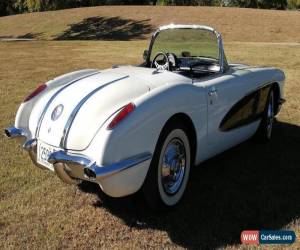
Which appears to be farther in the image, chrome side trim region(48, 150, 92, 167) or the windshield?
the windshield

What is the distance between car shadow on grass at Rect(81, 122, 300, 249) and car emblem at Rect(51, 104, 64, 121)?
2.94ft

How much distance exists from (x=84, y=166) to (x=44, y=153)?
595mm

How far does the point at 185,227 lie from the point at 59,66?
11187mm

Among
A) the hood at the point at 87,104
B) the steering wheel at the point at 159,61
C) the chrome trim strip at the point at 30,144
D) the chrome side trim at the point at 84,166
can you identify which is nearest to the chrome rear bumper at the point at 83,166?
the chrome side trim at the point at 84,166

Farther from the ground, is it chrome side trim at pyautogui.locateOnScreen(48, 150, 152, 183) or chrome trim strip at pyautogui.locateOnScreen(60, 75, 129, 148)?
chrome trim strip at pyautogui.locateOnScreen(60, 75, 129, 148)

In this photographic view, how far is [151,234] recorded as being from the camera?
12.0ft

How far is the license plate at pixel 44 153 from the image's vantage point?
12.6 feet

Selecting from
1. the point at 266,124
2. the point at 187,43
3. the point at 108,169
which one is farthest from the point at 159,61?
the point at 108,169

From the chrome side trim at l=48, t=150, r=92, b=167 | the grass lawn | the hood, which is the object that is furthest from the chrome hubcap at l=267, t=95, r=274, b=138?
the chrome side trim at l=48, t=150, r=92, b=167

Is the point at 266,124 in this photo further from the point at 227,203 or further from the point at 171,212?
the point at 171,212

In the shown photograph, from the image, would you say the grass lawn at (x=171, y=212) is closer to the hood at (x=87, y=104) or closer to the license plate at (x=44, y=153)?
the license plate at (x=44, y=153)

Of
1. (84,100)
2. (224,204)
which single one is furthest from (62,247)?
(224,204)

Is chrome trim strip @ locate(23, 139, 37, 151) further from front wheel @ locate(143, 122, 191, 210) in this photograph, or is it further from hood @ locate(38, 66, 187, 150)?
front wheel @ locate(143, 122, 191, 210)

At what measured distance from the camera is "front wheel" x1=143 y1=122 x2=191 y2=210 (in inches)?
147
